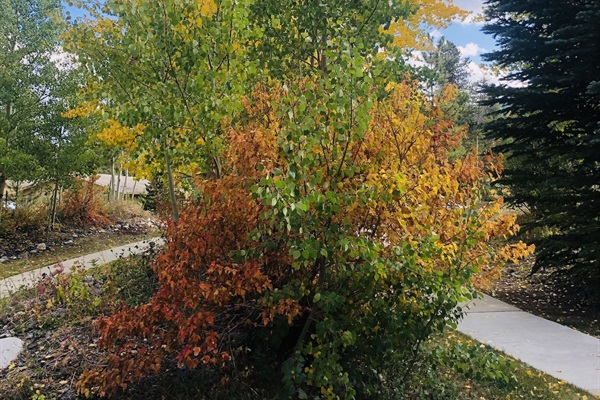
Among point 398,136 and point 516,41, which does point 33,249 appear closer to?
point 398,136

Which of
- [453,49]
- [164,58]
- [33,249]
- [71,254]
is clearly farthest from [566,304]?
[453,49]

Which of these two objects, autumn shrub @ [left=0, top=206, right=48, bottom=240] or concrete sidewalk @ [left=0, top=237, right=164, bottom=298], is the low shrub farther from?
concrete sidewalk @ [left=0, top=237, right=164, bottom=298]

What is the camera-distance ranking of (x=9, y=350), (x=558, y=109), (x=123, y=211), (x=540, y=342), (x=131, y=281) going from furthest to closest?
(x=123, y=211)
(x=558, y=109)
(x=131, y=281)
(x=540, y=342)
(x=9, y=350)

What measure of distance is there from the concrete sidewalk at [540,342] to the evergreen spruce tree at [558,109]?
4.13 ft

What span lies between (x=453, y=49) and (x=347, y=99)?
133ft

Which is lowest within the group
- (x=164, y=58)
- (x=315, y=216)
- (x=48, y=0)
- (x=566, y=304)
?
(x=566, y=304)

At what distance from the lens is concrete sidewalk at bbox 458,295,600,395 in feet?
13.7

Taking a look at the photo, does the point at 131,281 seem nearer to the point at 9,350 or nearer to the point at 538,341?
the point at 9,350

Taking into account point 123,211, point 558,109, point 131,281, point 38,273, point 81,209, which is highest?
point 558,109

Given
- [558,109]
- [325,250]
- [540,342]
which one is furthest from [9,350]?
[558,109]

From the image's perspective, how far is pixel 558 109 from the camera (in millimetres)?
6852

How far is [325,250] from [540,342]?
3756 mm

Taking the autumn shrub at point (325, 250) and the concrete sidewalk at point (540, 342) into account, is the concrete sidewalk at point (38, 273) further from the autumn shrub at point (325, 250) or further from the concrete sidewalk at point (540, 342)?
the concrete sidewalk at point (540, 342)

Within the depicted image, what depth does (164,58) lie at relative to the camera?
3.55 metres
